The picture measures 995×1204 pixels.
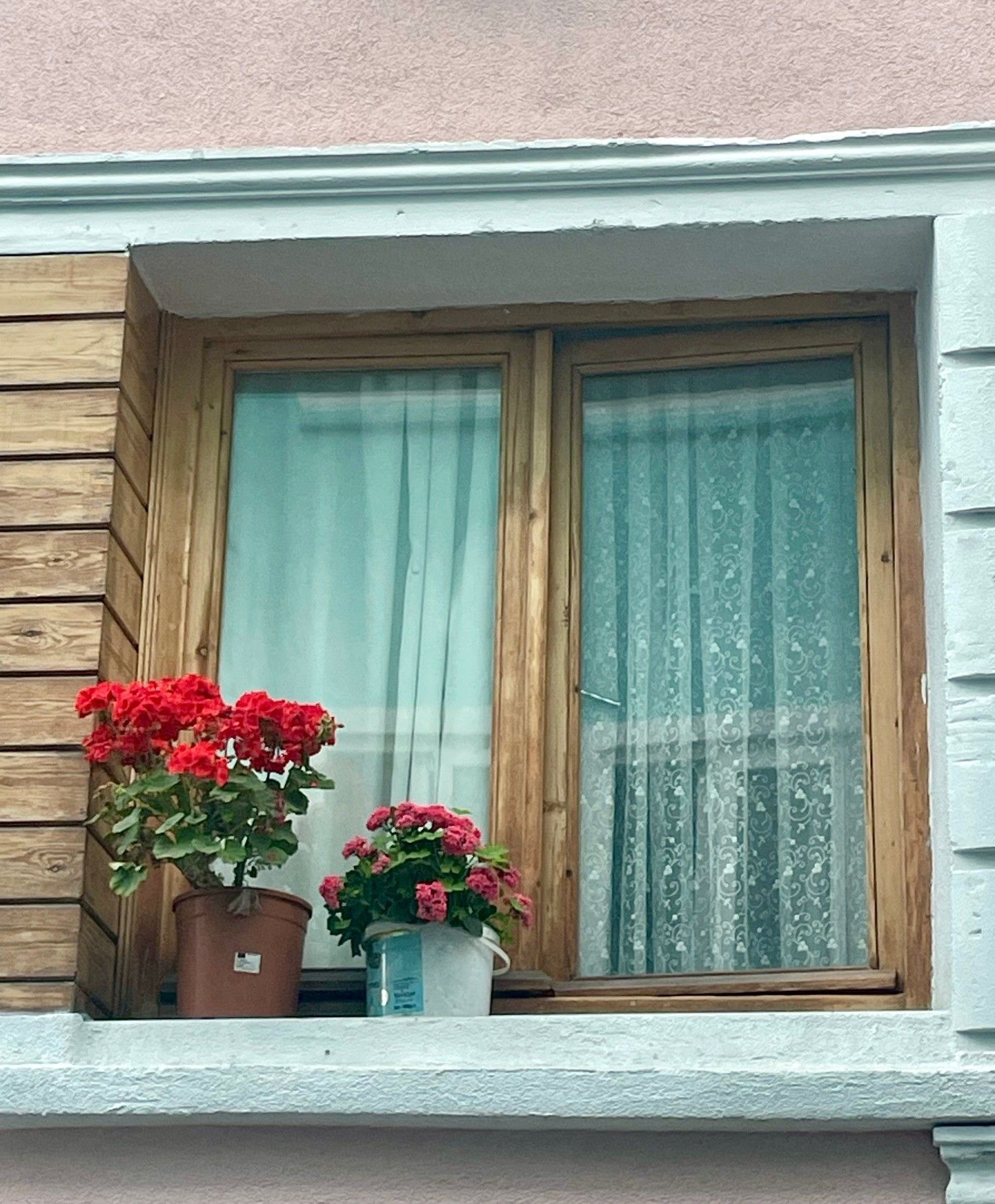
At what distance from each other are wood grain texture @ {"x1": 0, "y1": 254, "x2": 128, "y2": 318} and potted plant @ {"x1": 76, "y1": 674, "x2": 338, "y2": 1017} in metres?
0.93

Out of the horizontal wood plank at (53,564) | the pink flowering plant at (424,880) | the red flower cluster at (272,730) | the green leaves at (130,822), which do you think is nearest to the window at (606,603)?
the pink flowering plant at (424,880)

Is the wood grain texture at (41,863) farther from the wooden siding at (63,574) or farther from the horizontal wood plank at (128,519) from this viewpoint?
the horizontal wood plank at (128,519)

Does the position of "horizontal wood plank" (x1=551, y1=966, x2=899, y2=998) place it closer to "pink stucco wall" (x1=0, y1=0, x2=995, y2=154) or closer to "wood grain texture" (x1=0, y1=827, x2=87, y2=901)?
"wood grain texture" (x1=0, y1=827, x2=87, y2=901)

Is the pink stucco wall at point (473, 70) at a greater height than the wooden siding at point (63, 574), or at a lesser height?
greater

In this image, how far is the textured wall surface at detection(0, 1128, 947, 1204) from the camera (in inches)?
193

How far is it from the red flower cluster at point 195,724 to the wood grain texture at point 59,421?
24.2 inches

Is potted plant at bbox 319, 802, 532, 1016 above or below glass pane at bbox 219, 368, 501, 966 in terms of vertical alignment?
below

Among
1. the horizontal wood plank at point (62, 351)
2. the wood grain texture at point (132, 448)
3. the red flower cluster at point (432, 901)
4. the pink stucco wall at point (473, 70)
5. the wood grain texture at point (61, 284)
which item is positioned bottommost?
the red flower cluster at point (432, 901)

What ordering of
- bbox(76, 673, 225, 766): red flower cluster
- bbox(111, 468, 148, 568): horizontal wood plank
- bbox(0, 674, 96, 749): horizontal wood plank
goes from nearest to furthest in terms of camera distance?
bbox(76, 673, 225, 766): red flower cluster
bbox(0, 674, 96, 749): horizontal wood plank
bbox(111, 468, 148, 568): horizontal wood plank

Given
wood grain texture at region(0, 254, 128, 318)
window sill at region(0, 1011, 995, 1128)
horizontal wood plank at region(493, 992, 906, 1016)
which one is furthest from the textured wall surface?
wood grain texture at region(0, 254, 128, 318)

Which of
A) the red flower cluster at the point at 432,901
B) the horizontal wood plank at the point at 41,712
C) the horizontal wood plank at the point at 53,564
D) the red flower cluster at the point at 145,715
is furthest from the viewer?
the horizontal wood plank at the point at 53,564

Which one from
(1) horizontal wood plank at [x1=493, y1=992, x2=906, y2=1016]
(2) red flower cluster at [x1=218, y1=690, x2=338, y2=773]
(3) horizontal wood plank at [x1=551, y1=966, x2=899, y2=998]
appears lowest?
(1) horizontal wood plank at [x1=493, y1=992, x2=906, y2=1016]

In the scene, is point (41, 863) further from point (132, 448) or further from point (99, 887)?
point (132, 448)

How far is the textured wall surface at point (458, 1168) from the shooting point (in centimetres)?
490
